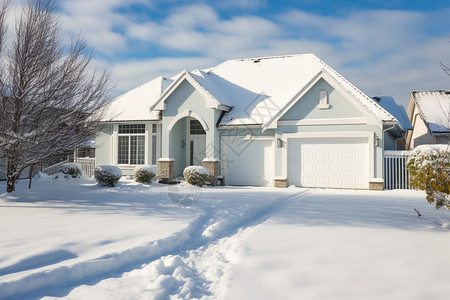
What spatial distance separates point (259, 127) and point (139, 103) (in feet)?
26.7

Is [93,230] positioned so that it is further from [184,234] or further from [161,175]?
[161,175]

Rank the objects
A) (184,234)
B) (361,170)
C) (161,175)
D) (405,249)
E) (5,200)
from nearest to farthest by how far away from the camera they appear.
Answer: (405,249), (184,234), (5,200), (361,170), (161,175)

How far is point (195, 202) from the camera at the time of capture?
1191 cm

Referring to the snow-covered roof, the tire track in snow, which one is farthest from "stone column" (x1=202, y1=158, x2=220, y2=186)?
the tire track in snow

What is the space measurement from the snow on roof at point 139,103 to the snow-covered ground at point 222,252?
10888 mm

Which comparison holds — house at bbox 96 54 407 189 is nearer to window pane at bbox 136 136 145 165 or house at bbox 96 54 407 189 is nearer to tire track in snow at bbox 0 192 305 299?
window pane at bbox 136 136 145 165

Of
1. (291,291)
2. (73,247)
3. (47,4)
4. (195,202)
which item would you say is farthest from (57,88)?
(291,291)

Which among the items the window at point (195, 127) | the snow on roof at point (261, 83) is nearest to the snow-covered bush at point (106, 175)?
the snow on roof at point (261, 83)

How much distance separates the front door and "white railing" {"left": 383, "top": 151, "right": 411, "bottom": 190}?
32.3 ft

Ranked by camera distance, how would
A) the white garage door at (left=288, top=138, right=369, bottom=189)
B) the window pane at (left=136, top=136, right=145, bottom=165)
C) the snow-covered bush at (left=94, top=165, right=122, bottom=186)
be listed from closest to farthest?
the snow-covered bush at (left=94, top=165, right=122, bottom=186), the white garage door at (left=288, top=138, right=369, bottom=189), the window pane at (left=136, top=136, right=145, bottom=165)

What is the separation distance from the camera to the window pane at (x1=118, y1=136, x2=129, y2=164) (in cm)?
2156

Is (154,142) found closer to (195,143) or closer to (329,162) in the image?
(195,143)

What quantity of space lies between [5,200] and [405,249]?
11436mm

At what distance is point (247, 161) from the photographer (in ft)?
62.4
